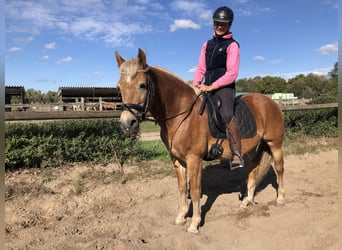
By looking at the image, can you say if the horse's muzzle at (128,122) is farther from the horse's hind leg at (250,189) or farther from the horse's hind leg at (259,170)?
the horse's hind leg at (259,170)

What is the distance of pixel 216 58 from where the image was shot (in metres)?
4.11

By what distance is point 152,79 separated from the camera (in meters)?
3.44

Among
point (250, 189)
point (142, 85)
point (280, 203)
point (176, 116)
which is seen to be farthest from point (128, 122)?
point (280, 203)

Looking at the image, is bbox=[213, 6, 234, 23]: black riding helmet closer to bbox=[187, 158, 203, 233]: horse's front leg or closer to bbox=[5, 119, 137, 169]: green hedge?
bbox=[187, 158, 203, 233]: horse's front leg

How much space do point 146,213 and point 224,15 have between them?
3273 millimetres

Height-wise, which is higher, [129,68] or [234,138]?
[129,68]

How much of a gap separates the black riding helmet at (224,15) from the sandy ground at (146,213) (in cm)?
299

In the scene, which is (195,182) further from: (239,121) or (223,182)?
(223,182)

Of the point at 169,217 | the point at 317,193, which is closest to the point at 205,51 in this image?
the point at 169,217

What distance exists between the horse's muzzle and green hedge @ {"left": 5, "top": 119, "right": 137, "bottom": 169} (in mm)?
2958

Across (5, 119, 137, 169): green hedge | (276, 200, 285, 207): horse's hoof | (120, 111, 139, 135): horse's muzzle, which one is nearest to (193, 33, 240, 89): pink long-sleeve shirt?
(120, 111, 139, 135): horse's muzzle

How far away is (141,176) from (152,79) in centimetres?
299

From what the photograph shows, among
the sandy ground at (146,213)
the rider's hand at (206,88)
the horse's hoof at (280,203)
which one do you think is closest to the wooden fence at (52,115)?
the sandy ground at (146,213)

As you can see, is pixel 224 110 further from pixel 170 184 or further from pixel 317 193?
pixel 317 193
